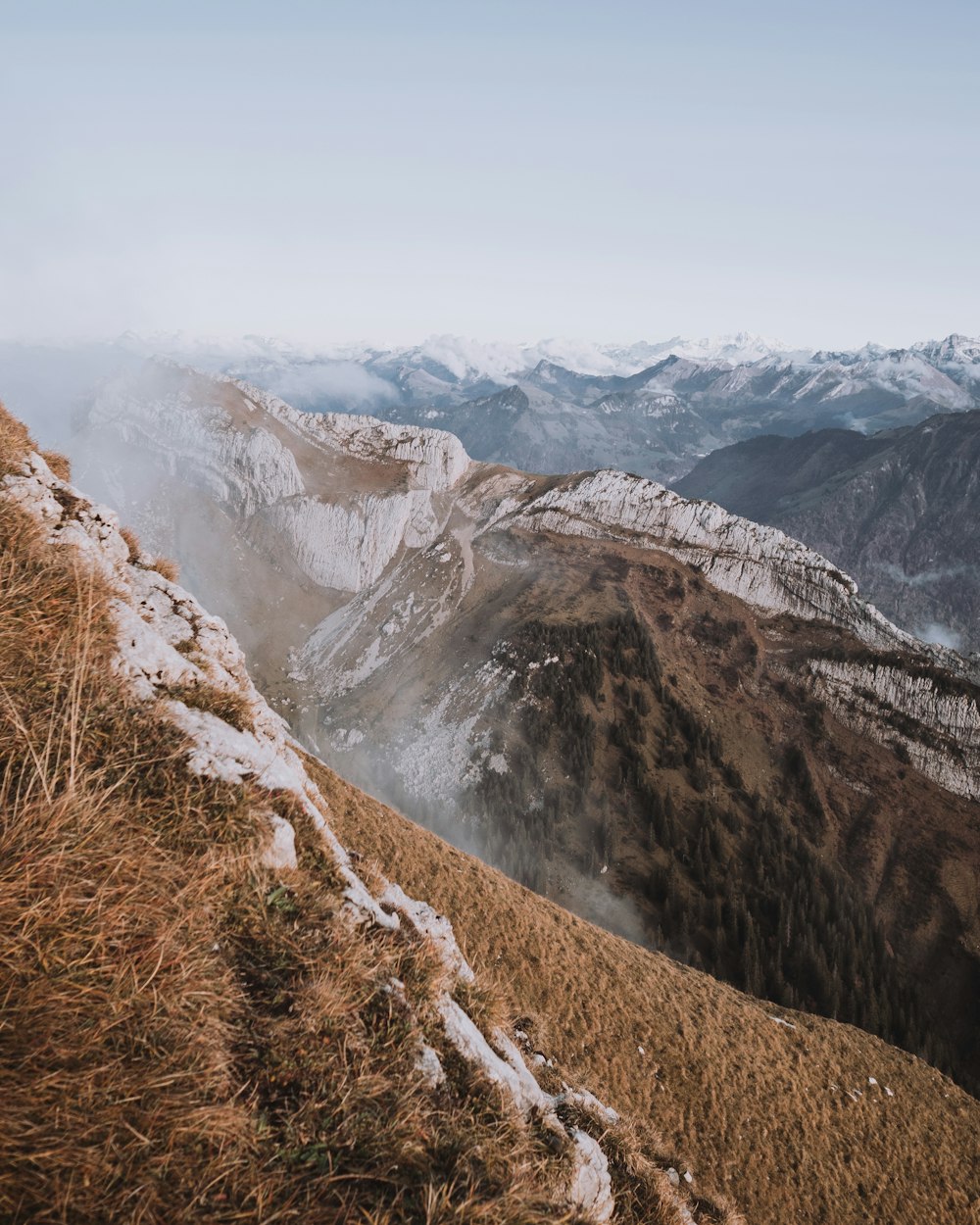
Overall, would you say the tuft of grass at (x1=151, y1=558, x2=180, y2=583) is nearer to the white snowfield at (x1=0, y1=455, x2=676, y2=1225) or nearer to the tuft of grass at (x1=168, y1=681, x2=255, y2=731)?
the white snowfield at (x1=0, y1=455, x2=676, y2=1225)

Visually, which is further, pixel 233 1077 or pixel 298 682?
pixel 298 682

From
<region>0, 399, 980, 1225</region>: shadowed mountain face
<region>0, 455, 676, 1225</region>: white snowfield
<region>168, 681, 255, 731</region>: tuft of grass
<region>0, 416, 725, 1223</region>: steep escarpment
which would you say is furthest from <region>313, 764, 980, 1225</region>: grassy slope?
<region>168, 681, 255, 731</region>: tuft of grass

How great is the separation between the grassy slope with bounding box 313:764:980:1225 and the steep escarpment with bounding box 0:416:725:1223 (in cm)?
1065

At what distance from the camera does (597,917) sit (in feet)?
188

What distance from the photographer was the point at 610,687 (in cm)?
8025

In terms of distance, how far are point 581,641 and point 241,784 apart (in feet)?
263

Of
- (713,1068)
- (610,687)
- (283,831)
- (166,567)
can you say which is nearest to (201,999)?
(283,831)

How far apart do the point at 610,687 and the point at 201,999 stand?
263 ft

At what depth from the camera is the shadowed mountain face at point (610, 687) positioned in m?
62.0

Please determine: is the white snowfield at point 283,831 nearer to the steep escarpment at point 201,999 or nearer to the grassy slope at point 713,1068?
the steep escarpment at point 201,999

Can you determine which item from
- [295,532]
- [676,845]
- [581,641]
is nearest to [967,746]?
[676,845]

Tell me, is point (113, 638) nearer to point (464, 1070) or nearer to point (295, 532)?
point (464, 1070)

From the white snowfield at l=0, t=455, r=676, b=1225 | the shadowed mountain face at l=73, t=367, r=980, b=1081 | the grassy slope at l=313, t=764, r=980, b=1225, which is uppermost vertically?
the white snowfield at l=0, t=455, r=676, b=1225

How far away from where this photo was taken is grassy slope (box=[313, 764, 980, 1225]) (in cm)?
1488
